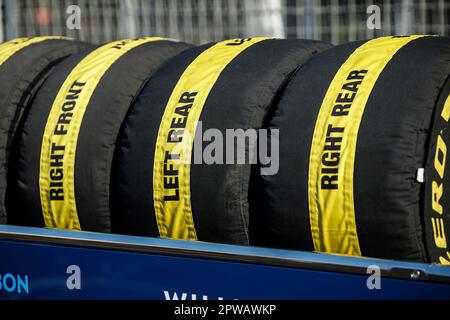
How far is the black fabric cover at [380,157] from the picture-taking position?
6.32ft

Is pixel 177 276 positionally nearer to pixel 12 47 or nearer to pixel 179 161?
pixel 179 161

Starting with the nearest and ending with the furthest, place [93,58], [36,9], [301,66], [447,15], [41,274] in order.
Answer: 1. [41,274]
2. [301,66]
3. [93,58]
4. [447,15]
5. [36,9]

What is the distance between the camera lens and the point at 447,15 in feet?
17.6

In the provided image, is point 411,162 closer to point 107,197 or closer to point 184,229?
point 184,229

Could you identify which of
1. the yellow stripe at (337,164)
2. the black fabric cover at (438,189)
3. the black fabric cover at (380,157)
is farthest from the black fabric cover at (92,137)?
the black fabric cover at (438,189)

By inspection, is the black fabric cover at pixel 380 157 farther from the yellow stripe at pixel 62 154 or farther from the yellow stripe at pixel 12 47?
the yellow stripe at pixel 12 47

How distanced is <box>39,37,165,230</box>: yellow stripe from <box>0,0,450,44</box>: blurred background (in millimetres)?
3282

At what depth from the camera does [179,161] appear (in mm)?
2135

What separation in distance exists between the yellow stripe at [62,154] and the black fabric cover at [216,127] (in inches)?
5.5

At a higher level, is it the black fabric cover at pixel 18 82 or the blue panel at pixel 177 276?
the black fabric cover at pixel 18 82
